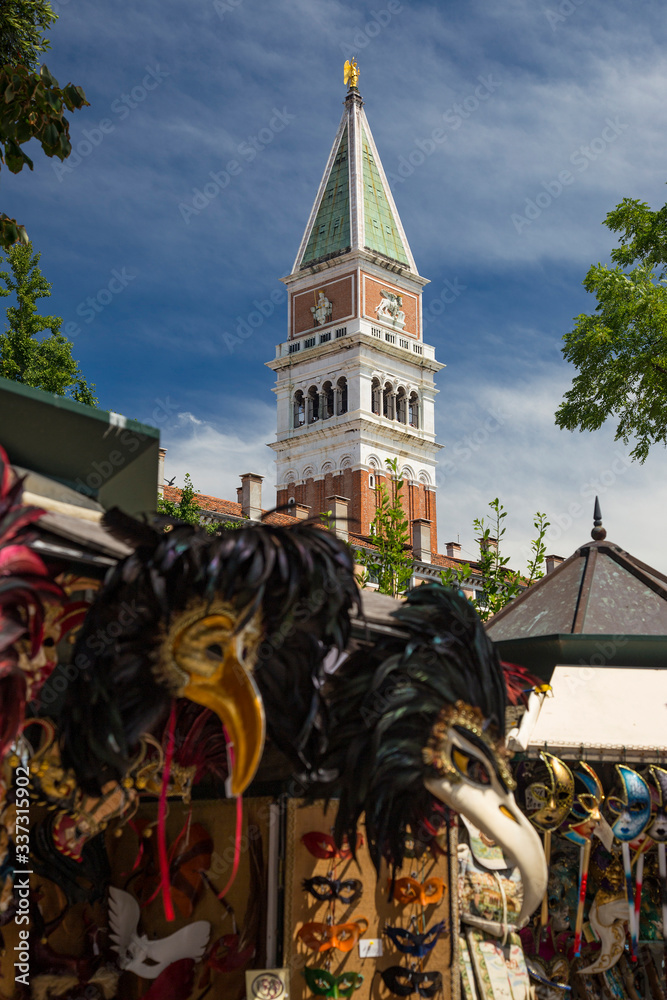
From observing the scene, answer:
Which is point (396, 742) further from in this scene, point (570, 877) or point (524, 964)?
point (570, 877)

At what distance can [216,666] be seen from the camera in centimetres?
388

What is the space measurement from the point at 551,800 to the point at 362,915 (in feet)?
6.25

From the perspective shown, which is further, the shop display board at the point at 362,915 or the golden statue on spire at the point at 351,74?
the golden statue on spire at the point at 351,74

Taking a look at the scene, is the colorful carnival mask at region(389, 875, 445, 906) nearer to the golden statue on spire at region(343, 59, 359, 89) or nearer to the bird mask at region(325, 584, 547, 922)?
the bird mask at region(325, 584, 547, 922)

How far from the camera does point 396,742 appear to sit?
457 centimetres

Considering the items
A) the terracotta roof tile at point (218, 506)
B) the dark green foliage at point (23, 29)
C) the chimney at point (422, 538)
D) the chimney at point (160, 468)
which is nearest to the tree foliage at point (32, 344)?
the chimney at point (160, 468)

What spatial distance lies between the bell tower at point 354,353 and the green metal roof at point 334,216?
0.07 metres

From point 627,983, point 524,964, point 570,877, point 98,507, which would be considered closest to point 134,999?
point 524,964

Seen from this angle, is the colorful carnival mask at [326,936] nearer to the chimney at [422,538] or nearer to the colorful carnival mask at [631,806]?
the colorful carnival mask at [631,806]

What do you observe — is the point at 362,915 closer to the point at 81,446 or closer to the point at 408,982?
the point at 408,982

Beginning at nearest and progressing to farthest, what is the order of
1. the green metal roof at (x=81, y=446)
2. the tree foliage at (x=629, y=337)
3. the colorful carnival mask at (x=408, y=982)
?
the green metal roof at (x=81, y=446)
the colorful carnival mask at (x=408, y=982)
the tree foliage at (x=629, y=337)

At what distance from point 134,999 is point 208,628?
10.3 feet

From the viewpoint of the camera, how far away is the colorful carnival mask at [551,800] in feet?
22.9

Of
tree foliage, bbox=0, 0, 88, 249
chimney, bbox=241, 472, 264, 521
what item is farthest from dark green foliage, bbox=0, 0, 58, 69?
chimney, bbox=241, 472, 264, 521
